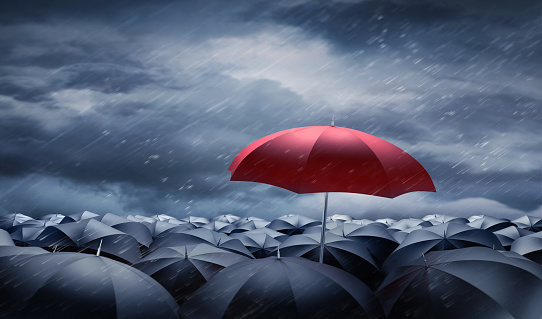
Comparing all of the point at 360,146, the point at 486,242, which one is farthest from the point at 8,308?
the point at 486,242

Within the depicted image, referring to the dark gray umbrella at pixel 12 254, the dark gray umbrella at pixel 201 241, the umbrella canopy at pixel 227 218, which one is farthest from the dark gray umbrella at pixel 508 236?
the umbrella canopy at pixel 227 218

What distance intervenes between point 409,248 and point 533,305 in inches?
117

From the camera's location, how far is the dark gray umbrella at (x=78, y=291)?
3.79 m

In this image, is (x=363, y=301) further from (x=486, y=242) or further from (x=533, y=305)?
(x=486, y=242)

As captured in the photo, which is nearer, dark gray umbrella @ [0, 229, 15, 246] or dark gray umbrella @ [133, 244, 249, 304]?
dark gray umbrella @ [133, 244, 249, 304]

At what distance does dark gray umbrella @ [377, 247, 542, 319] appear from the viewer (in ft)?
14.1

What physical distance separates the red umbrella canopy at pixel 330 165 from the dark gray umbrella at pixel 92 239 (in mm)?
3981

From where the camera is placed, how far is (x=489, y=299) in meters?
4.38

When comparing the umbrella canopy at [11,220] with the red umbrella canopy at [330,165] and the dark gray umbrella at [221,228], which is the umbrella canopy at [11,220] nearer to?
the dark gray umbrella at [221,228]

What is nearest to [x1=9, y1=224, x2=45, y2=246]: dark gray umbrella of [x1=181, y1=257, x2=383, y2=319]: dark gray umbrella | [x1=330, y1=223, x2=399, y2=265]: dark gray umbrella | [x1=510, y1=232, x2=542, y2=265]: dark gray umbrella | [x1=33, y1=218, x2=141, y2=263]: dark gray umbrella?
[x1=33, y1=218, x2=141, y2=263]: dark gray umbrella

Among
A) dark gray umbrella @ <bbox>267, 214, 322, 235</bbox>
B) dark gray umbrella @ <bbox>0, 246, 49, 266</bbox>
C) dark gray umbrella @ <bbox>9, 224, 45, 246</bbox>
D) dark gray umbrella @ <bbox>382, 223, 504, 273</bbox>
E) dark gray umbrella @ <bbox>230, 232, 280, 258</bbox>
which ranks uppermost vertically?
dark gray umbrella @ <bbox>0, 246, 49, 266</bbox>

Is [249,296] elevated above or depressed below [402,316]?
above

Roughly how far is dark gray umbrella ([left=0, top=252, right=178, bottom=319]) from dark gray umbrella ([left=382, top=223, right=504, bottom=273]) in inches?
162

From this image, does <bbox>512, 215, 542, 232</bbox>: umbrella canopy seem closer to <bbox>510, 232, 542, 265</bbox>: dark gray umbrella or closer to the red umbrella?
<bbox>510, 232, 542, 265</bbox>: dark gray umbrella
